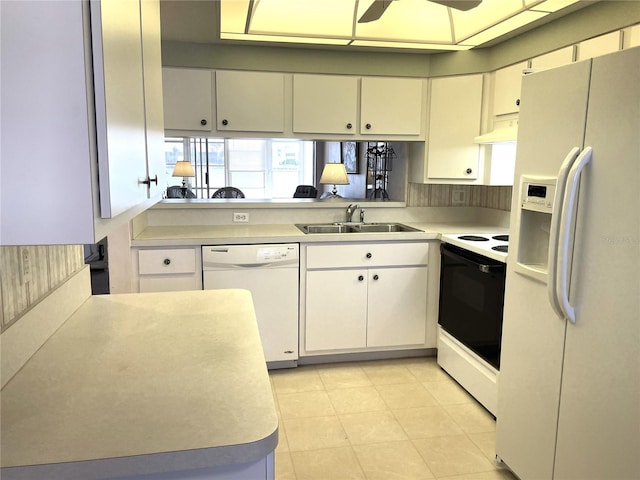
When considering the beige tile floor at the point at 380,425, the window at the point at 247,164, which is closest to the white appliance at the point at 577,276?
the beige tile floor at the point at 380,425

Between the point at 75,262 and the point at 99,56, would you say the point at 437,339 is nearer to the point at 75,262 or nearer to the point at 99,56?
the point at 75,262

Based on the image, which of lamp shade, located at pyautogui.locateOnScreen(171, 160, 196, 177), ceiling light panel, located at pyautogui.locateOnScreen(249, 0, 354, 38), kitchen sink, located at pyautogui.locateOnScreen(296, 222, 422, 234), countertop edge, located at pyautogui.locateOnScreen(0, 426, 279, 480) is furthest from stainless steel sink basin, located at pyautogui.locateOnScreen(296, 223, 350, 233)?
countertop edge, located at pyautogui.locateOnScreen(0, 426, 279, 480)

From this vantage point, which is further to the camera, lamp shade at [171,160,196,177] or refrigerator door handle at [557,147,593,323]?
lamp shade at [171,160,196,177]

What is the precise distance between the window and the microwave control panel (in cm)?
336

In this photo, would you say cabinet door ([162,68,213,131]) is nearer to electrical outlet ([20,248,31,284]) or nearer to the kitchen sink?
the kitchen sink

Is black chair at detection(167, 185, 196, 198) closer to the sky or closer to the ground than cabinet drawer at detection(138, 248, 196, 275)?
closer to the sky

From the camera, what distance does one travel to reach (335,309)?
3.27 metres

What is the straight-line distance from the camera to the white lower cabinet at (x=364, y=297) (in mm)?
3217

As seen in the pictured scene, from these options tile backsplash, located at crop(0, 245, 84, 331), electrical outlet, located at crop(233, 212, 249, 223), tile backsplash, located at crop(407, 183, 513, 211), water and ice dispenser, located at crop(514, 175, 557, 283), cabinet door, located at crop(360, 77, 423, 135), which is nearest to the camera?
tile backsplash, located at crop(0, 245, 84, 331)

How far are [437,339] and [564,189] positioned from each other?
191cm

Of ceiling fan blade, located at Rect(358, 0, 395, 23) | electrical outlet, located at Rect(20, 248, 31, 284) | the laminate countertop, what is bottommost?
the laminate countertop

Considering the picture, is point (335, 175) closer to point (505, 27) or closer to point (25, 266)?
point (505, 27)

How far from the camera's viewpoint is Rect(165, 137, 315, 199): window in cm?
540

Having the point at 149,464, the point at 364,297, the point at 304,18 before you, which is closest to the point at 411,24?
the point at 304,18
